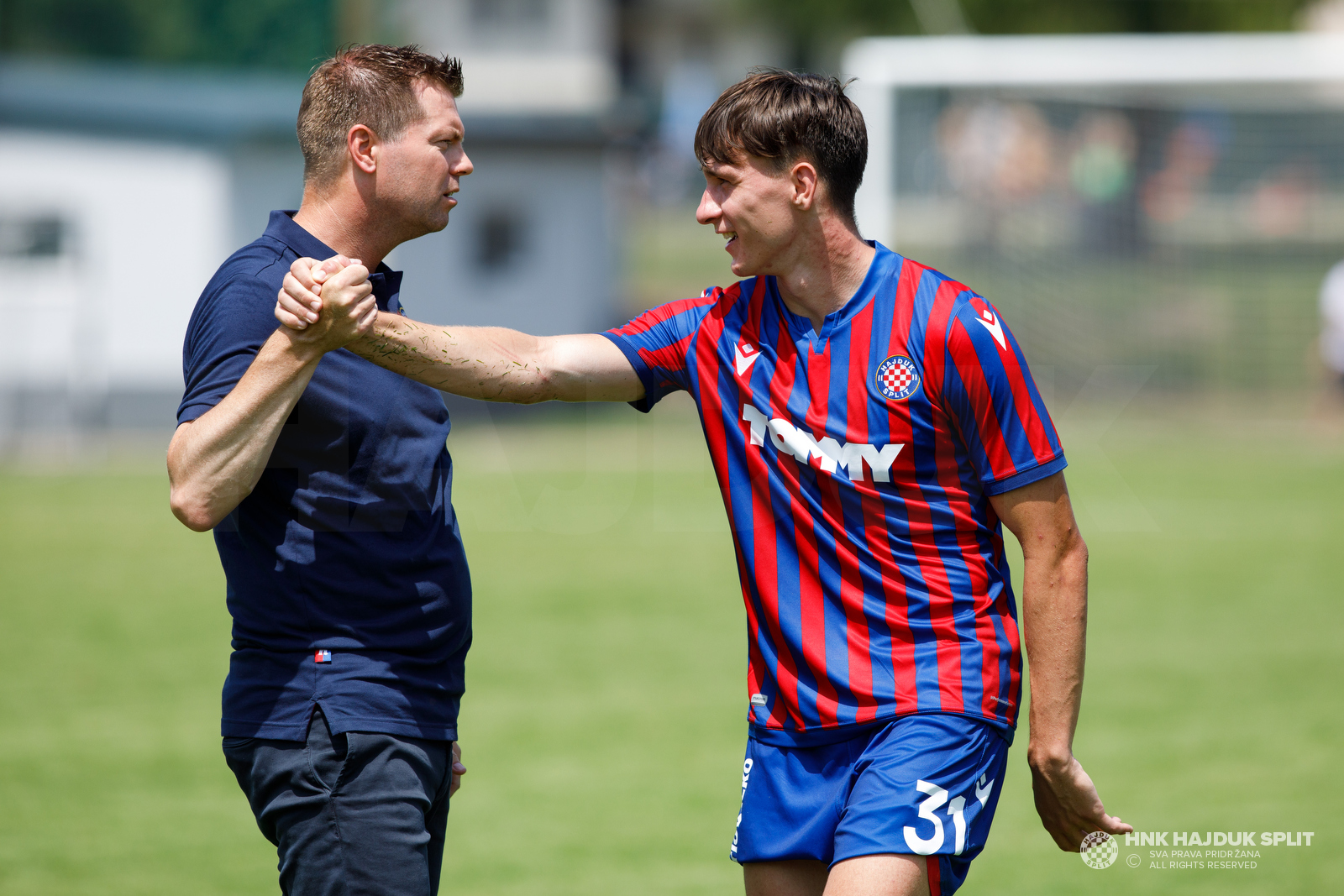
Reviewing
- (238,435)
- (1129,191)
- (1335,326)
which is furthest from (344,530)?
(1129,191)

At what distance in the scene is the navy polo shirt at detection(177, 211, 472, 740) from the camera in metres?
2.92

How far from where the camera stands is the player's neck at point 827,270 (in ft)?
10.4

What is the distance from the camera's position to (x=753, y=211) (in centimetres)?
311

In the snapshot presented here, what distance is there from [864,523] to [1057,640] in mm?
493

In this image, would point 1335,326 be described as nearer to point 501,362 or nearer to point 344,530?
point 501,362

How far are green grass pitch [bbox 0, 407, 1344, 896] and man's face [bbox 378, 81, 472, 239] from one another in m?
2.98

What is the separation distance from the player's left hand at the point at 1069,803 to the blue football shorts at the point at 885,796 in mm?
110

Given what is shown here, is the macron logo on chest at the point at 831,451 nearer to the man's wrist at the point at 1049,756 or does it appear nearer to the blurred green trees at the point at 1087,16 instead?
the man's wrist at the point at 1049,756

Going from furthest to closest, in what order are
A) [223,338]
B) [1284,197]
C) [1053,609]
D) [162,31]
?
1. [162,31]
2. [1284,197]
3. [1053,609]
4. [223,338]

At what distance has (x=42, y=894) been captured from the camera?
5.02 m

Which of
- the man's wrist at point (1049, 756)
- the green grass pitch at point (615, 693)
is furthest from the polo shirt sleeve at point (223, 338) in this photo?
the green grass pitch at point (615, 693)

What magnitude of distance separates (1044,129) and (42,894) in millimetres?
14224

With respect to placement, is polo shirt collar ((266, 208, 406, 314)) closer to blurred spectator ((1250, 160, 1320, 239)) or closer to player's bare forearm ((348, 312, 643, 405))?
player's bare forearm ((348, 312, 643, 405))

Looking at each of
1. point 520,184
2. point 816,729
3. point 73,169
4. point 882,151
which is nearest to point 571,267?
point 520,184
